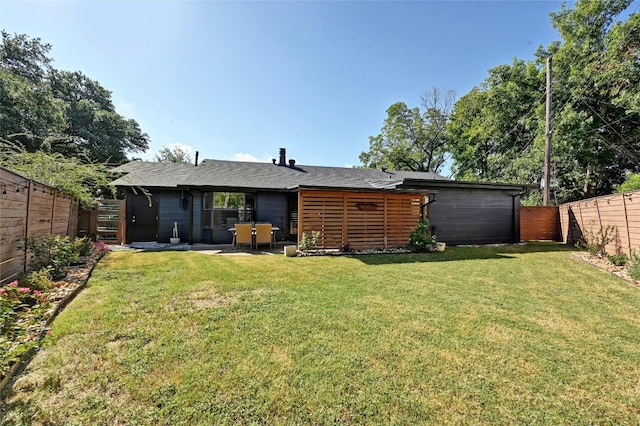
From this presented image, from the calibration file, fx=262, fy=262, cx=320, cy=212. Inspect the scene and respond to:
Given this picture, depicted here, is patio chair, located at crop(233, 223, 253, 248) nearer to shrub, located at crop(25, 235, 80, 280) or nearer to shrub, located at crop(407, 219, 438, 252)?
shrub, located at crop(25, 235, 80, 280)

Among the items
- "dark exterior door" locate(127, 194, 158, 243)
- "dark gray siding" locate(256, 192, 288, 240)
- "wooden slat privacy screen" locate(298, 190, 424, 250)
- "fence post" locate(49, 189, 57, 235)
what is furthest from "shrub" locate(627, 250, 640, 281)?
"dark exterior door" locate(127, 194, 158, 243)

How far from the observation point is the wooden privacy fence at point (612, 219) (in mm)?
6941

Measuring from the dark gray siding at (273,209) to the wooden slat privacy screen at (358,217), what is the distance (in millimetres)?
3124

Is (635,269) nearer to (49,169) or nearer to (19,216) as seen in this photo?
(19,216)

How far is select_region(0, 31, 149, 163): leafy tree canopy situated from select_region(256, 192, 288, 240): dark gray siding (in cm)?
1146

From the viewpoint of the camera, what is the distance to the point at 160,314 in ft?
11.3

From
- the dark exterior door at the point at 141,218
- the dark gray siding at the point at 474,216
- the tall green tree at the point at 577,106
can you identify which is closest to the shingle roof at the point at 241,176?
the dark exterior door at the point at 141,218

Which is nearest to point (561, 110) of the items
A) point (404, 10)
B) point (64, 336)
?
point (404, 10)

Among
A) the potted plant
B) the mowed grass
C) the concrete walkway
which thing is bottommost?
the mowed grass

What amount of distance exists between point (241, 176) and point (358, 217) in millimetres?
6253

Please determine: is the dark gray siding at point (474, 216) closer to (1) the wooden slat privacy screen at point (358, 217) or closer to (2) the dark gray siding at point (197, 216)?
(1) the wooden slat privacy screen at point (358, 217)

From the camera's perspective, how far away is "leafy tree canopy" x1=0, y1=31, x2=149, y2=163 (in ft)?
44.4

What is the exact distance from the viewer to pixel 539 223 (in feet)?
40.9

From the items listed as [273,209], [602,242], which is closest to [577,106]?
[602,242]
